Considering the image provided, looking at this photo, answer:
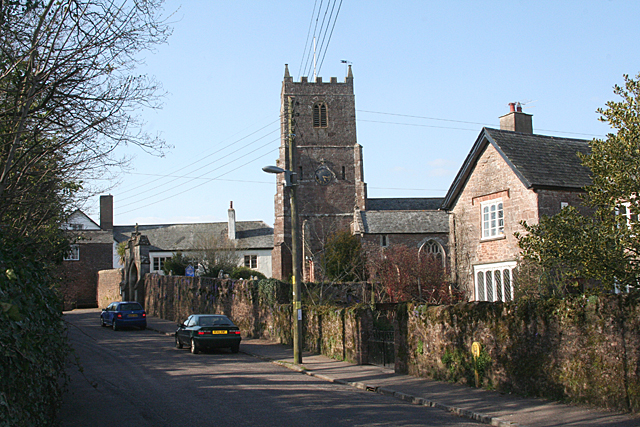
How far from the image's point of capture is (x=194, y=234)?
64375 millimetres

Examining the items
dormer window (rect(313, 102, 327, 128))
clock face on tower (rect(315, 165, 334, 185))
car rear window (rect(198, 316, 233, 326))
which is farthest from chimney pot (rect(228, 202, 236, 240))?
car rear window (rect(198, 316, 233, 326))

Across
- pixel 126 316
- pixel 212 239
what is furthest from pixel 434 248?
pixel 126 316

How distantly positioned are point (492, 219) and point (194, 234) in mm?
44624

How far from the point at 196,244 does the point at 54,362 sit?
5385 centimetres

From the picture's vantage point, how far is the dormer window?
66500mm

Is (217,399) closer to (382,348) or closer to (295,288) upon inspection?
(382,348)

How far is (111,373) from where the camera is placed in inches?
645

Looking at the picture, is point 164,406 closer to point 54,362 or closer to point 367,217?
point 54,362

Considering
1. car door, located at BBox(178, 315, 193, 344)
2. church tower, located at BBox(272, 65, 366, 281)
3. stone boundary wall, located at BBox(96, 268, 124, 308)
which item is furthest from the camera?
church tower, located at BBox(272, 65, 366, 281)

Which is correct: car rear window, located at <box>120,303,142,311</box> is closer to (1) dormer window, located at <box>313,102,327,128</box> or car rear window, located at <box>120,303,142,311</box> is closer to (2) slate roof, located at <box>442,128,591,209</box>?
(2) slate roof, located at <box>442,128,591,209</box>

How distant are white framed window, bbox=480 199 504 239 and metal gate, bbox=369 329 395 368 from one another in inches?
Answer: 353

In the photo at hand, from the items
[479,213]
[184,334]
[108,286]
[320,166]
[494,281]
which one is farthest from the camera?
[320,166]

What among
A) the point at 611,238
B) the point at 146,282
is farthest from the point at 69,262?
the point at 611,238

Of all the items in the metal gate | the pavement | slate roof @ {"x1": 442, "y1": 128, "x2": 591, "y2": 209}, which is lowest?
the pavement
